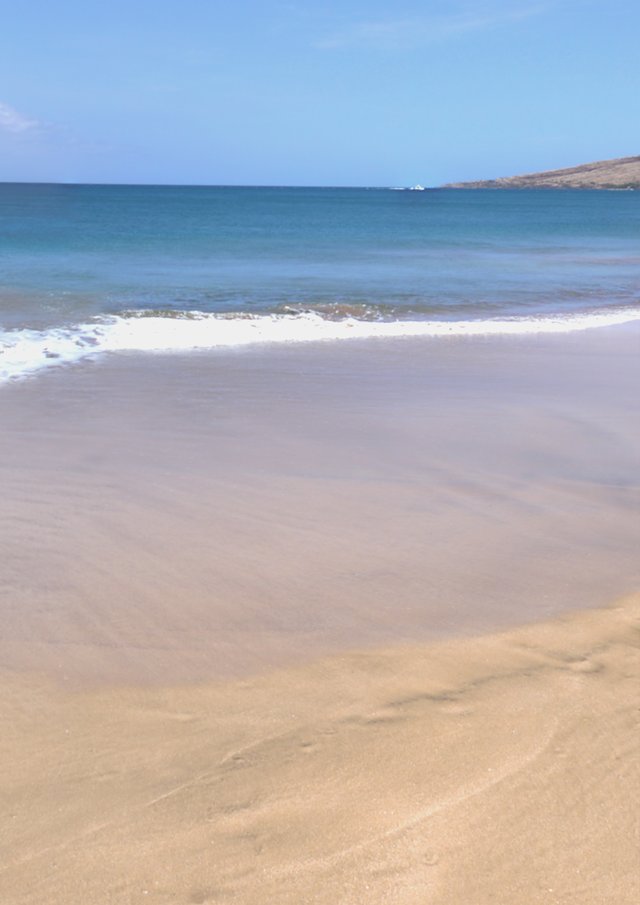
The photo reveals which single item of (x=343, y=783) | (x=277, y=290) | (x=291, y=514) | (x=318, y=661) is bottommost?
(x=343, y=783)

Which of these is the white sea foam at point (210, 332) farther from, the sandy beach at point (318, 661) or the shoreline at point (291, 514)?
the sandy beach at point (318, 661)

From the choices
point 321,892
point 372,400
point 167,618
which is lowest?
point 321,892

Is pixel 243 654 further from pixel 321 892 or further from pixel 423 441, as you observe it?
pixel 423 441

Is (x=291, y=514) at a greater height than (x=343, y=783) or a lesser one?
greater

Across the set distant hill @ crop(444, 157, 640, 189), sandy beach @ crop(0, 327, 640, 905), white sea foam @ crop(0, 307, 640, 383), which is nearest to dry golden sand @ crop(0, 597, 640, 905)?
sandy beach @ crop(0, 327, 640, 905)

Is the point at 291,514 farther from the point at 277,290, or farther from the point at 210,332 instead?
the point at 277,290

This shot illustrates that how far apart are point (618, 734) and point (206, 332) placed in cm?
959

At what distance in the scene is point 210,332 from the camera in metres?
12.1

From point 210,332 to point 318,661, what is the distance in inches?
347

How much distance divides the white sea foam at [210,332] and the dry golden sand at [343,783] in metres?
6.20

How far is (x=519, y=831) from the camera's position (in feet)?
9.15

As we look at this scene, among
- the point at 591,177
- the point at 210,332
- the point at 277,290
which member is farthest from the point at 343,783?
the point at 591,177

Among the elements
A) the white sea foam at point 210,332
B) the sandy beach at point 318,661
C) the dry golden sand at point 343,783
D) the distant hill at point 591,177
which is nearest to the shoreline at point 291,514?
the sandy beach at point 318,661

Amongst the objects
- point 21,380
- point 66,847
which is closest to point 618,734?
point 66,847
